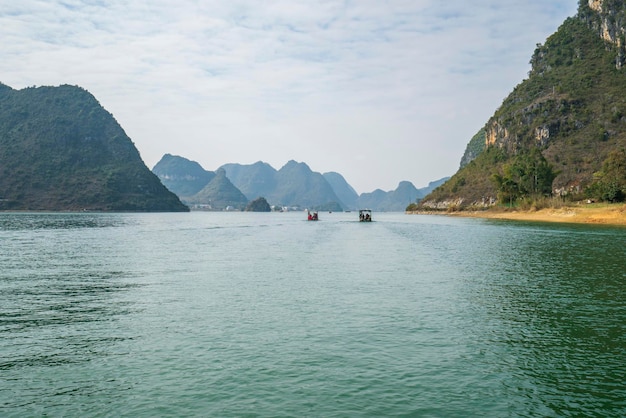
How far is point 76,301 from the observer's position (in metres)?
30.0

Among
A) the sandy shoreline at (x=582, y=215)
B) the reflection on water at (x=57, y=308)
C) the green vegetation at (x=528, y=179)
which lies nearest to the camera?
the reflection on water at (x=57, y=308)

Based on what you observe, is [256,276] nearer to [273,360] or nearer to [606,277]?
[273,360]

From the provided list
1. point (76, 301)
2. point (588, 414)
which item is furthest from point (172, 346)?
point (588, 414)

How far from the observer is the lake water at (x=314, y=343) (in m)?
14.4

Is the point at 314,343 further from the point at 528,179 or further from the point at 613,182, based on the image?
the point at 528,179

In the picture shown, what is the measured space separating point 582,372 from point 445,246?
2192 inches

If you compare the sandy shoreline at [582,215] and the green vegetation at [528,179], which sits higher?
the green vegetation at [528,179]

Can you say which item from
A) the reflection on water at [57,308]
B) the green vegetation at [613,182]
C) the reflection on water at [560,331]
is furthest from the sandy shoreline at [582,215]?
the reflection on water at [57,308]

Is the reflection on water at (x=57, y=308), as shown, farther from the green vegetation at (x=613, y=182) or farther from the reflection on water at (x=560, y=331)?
the green vegetation at (x=613, y=182)

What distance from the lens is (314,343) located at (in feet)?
67.5

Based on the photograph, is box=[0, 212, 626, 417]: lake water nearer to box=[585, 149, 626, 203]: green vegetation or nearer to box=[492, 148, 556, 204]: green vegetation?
box=[585, 149, 626, 203]: green vegetation

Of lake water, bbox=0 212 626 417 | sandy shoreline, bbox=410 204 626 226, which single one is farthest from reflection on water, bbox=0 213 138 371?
sandy shoreline, bbox=410 204 626 226

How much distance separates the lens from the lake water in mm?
14367

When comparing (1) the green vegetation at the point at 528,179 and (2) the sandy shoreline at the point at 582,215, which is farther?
(1) the green vegetation at the point at 528,179
